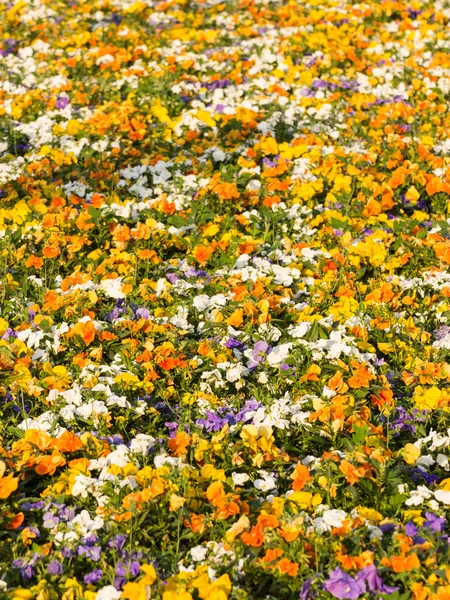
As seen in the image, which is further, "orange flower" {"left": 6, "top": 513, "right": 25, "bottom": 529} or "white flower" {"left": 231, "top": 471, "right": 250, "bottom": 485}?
"white flower" {"left": 231, "top": 471, "right": 250, "bottom": 485}

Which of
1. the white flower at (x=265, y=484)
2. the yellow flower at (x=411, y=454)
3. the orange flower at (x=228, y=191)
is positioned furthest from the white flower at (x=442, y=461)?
the orange flower at (x=228, y=191)

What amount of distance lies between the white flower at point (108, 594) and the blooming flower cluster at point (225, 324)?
0.08ft

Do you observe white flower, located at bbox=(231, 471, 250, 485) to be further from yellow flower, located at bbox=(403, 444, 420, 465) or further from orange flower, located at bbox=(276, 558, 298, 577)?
yellow flower, located at bbox=(403, 444, 420, 465)

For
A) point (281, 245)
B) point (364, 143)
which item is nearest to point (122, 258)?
point (281, 245)

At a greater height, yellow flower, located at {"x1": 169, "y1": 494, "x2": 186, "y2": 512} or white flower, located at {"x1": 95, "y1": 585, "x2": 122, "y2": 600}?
yellow flower, located at {"x1": 169, "y1": 494, "x2": 186, "y2": 512}

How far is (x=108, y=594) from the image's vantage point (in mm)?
3027

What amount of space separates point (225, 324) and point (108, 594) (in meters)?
2.06

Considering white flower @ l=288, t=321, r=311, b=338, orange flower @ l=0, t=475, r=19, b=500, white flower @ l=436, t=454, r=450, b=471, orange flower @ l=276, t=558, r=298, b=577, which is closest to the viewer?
orange flower @ l=276, t=558, r=298, b=577

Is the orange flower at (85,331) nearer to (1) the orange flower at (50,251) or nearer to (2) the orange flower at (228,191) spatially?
(1) the orange flower at (50,251)

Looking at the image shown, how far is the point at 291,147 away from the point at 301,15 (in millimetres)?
3847

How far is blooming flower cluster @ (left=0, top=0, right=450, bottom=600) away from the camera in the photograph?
10.8 ft

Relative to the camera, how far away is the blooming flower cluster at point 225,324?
3.28 metres

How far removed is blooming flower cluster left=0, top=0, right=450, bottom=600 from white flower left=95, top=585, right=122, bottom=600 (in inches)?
1.0

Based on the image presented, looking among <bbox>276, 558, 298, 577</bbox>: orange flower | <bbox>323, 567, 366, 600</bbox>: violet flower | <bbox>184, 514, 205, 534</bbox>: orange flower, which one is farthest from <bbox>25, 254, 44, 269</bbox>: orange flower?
<bbox>323, 567, 366, 600</bbox>: violet flower
